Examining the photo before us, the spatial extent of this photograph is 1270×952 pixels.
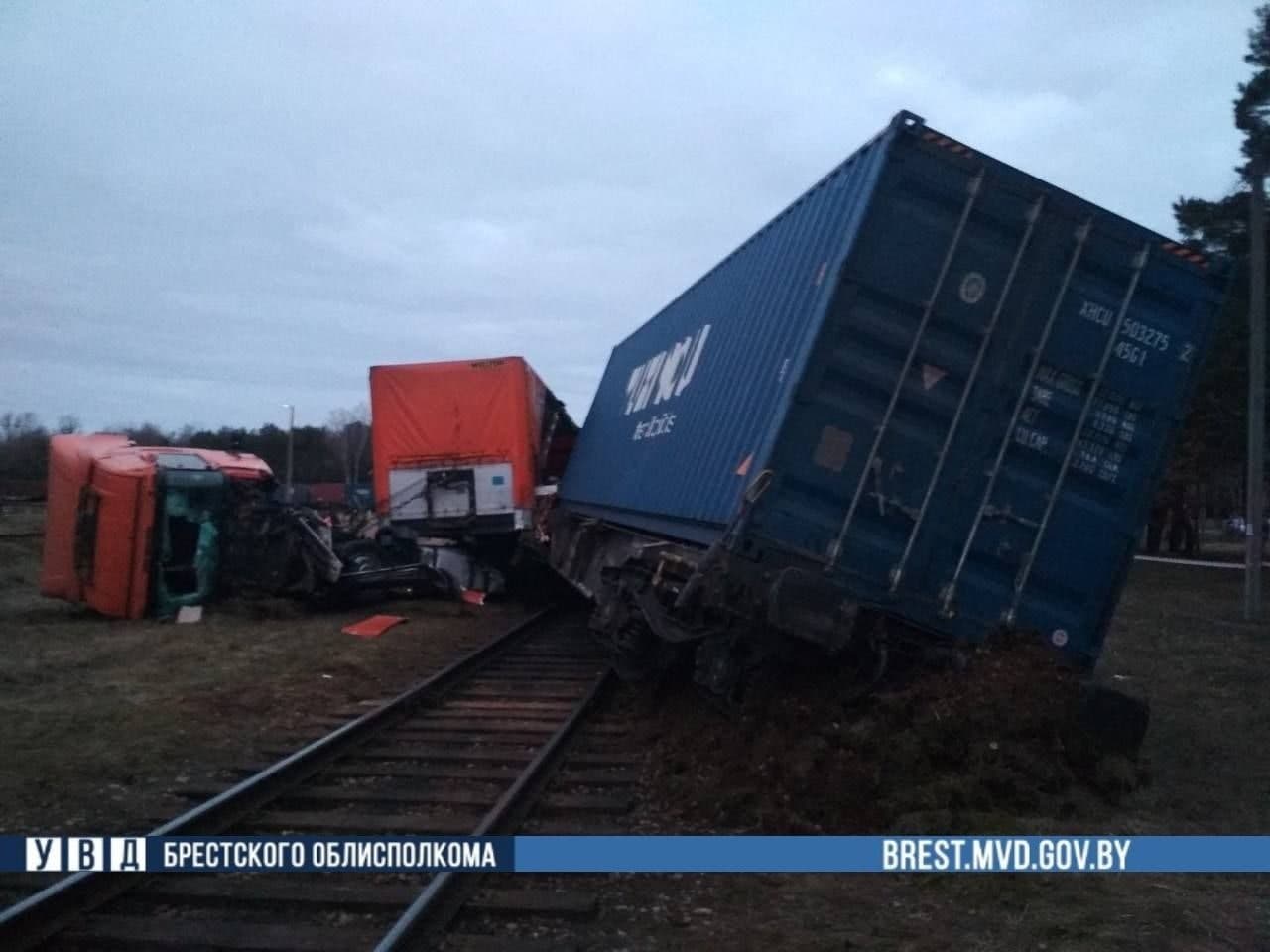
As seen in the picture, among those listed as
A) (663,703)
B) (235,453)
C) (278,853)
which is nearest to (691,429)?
(663,703)

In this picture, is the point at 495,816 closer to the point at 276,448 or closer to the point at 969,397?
the point at 969,397

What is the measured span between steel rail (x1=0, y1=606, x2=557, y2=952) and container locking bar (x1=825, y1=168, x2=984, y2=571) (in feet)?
12.4

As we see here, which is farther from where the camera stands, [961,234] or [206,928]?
[961,234]

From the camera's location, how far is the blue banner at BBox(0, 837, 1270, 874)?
19.9 feet

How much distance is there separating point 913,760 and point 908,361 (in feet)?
8.11

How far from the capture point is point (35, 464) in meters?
49.3

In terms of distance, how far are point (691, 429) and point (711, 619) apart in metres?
2.78

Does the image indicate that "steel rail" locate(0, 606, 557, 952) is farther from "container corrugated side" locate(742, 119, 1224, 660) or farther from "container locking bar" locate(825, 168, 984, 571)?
"container locking bar" locate(825, 168, 984, 571)

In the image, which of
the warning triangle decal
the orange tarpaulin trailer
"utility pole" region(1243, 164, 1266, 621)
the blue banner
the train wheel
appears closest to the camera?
the blue banner

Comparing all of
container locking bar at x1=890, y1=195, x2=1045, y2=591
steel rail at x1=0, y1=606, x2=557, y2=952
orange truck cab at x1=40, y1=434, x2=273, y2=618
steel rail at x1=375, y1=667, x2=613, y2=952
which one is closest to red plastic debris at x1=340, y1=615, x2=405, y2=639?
orange truck cab at x1=40, y1=434, x2=273, y2=618

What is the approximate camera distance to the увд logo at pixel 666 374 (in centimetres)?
1201

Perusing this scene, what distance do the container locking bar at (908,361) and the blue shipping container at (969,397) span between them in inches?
0.5

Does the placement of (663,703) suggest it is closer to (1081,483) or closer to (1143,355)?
(1081,483)

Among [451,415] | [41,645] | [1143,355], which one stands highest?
[1143,355]
